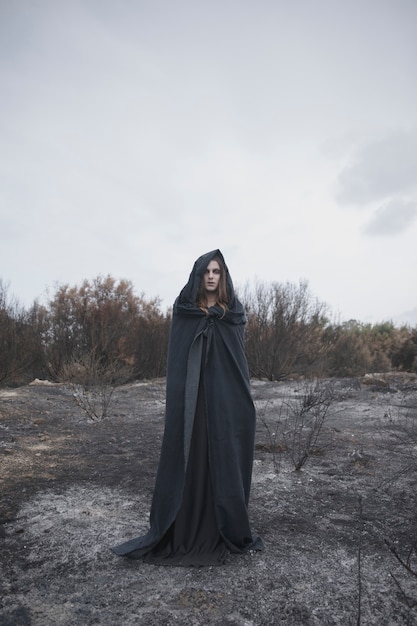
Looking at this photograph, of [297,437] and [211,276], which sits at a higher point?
[211,276]

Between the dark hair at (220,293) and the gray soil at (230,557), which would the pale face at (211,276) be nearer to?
Result: the dark hair at (220,293)

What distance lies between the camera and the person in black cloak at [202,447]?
310 cm

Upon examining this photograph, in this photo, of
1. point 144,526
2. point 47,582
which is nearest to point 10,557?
point 47,582

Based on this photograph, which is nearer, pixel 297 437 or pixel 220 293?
pixel 220 293

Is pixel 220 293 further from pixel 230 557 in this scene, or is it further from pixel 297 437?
pixel 297 437

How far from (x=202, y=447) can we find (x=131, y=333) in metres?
14.3

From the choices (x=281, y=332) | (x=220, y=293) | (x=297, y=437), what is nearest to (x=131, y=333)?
(x=281, y=332)

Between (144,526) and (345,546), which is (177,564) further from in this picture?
(345,546)

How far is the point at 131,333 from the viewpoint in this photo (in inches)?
678

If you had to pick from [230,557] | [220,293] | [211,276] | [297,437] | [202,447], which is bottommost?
[230,557]

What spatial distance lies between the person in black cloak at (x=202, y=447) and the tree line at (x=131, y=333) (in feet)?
35.7

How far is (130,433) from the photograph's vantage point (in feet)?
24.1

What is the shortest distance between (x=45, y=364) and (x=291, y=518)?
45.4 feet

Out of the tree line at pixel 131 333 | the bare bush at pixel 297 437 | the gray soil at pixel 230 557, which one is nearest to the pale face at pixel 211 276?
the gray soil at pixel 230 557
